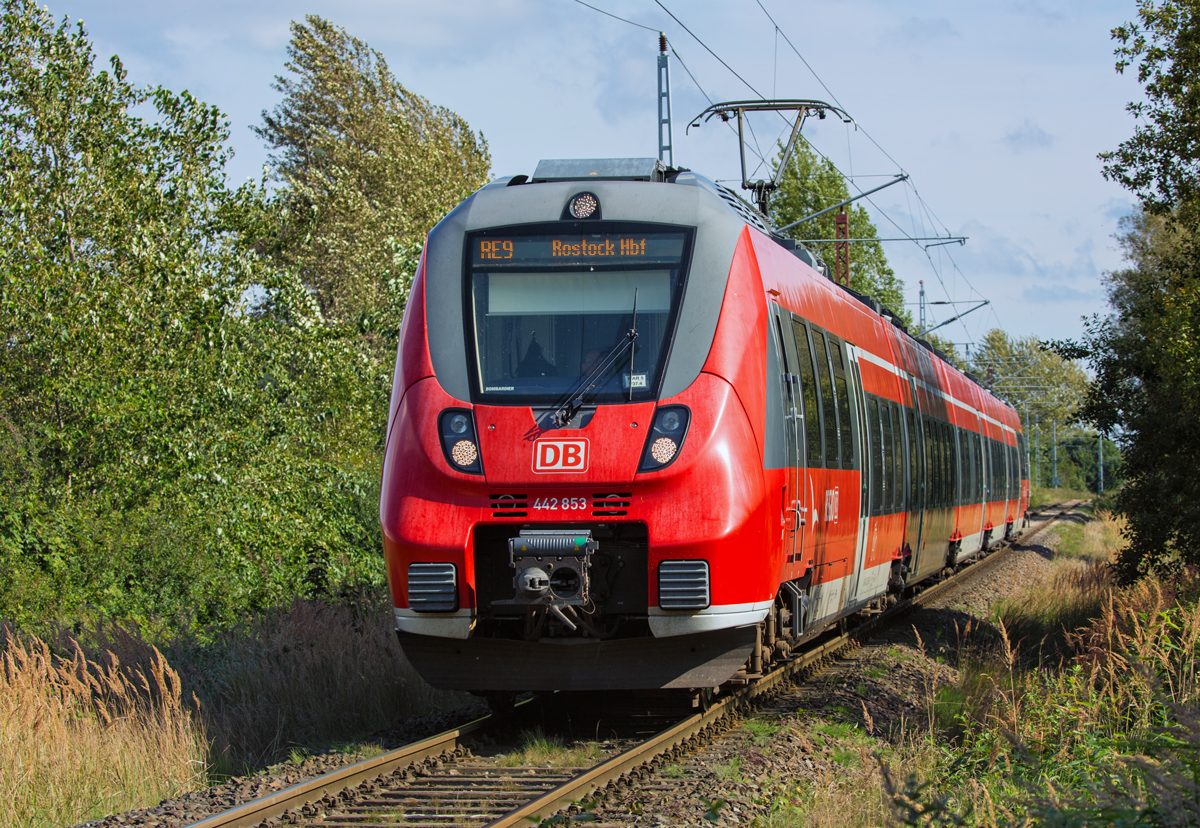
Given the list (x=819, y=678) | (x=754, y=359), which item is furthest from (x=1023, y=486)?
(x=754, y=359)

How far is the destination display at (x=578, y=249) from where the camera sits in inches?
307

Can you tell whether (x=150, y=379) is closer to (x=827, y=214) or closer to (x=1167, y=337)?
(x=1167, y=337)

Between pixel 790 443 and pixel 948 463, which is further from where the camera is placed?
pixel 948 463

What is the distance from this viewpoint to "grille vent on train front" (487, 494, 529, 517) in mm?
7242

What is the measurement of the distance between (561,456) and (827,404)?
3.25 m

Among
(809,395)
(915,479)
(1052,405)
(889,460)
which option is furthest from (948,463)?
(1052,405)

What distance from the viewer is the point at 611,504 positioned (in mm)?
7215

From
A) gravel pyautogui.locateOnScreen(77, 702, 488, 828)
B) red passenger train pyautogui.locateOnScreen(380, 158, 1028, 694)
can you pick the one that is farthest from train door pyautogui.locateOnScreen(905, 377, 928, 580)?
gravel pyautogui.locateOnScreen(77, 702, 488, 828)

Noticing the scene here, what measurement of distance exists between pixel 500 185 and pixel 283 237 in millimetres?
12514

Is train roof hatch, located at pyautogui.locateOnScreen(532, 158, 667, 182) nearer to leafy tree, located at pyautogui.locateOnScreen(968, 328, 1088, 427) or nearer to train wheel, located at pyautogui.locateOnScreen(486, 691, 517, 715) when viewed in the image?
train wheel, located at pyautogui.locateOnScreen(486, 691, 517, 715)

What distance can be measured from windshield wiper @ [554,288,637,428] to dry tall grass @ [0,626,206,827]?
2.92 meters

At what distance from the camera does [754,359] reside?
768 cm

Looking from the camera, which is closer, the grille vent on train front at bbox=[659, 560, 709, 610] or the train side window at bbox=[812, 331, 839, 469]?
the grille vent on train front at bbox=[659, 560, 709, 610]

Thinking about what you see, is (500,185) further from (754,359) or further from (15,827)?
(15,827)
